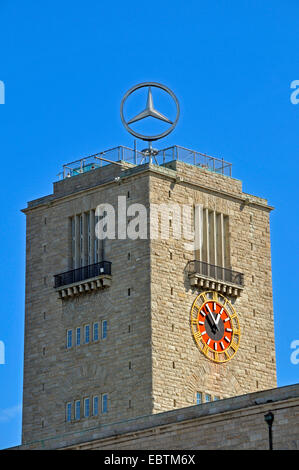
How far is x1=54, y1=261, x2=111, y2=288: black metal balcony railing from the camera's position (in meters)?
114

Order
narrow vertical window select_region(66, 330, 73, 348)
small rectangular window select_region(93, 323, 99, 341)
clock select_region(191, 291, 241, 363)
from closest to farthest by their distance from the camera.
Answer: small rectangular window select_region(93, 323, 99, 341) → clock select_region(191, 291, 241, 363) → narrow vertical window select_region(66, 330, 73, 348)

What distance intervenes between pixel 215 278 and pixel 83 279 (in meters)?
8.26

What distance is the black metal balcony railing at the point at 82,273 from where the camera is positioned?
114 meters

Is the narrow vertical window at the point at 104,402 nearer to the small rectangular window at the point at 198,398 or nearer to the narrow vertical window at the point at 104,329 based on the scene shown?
the narrow vertical window at the point at 104,329

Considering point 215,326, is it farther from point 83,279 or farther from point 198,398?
point 83,279

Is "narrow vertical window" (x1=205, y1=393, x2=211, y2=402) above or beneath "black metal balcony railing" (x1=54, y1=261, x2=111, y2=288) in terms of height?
beneath

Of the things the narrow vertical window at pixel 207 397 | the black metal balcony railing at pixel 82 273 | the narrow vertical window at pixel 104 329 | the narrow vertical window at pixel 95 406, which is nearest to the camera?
the narrow vertical window at pixel 95 406

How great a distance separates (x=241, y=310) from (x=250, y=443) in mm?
28208

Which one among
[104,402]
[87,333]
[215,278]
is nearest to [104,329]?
[87,333]

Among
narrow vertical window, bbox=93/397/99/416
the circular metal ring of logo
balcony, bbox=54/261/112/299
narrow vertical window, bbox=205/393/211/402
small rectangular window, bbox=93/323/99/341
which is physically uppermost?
the circular metal ring of logo

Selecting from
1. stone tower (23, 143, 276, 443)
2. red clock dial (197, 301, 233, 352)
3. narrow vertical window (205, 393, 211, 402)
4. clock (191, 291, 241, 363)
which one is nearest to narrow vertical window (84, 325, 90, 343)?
stone tower (23, 143, 276, 443)

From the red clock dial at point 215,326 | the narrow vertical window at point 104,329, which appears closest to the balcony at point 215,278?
the red clock dial at point 215,326

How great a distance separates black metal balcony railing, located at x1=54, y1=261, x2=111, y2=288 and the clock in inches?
235

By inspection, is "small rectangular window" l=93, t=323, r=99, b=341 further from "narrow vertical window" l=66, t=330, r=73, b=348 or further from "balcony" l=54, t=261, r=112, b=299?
"balcony" l=54, t=261, r=112, b=299
